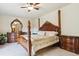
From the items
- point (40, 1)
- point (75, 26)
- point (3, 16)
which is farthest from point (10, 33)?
point (75, 26)

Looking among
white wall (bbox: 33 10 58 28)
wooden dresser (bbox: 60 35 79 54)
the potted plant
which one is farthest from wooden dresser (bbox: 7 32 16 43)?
wooden dresser (bbox: 60 35 79 54)

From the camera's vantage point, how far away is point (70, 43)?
10.9 ft

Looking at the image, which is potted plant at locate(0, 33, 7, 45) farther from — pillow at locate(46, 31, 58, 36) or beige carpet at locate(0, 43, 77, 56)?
pillow at locate(46, 31, 58, 36)

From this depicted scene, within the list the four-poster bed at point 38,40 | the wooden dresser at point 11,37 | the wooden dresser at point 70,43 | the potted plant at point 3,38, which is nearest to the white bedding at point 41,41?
the four-poster bed at point 38,40

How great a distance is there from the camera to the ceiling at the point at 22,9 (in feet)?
7.96

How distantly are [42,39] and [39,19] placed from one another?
611 mm

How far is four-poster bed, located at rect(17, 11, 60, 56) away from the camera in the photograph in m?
2.70

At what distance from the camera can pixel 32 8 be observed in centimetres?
252

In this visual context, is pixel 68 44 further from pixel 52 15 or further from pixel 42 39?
pixel 52 15

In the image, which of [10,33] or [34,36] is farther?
[34,36]

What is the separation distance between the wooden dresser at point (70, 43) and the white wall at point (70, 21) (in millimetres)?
174

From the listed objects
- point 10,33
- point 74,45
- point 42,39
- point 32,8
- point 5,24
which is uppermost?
point 32,8

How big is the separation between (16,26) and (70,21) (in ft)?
4.76

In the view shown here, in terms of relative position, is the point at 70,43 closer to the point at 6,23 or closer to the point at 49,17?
the point at 49,17
